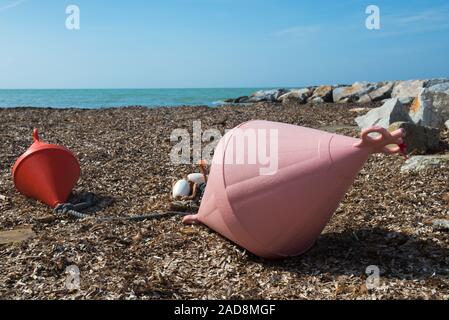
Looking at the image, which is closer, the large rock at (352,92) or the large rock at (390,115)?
the large rock at (390,115)

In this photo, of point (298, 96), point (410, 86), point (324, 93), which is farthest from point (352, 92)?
point (298, 96)

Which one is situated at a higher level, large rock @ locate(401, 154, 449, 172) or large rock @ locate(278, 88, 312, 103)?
large rock @ locate(278, 88, 312, 103)

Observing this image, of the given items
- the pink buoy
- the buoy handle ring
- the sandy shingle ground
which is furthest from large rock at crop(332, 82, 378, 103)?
the buoy handle ring

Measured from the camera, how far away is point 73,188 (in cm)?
622

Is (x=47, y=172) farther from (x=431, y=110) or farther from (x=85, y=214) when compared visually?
(x=431, y=110)

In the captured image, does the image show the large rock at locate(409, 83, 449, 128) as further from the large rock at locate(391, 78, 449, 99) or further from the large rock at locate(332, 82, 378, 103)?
the large rock at locate(332, 82, 378, 103)

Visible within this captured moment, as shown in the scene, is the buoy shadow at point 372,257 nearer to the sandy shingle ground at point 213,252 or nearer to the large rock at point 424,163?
the sandy shingle ground at point 213,252

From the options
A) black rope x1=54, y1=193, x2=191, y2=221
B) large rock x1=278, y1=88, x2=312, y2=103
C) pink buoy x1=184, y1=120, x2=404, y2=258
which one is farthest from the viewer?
large rock x1=278, y1=88, x2=312, y2=103

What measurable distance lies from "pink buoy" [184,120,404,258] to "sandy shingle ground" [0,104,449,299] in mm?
284

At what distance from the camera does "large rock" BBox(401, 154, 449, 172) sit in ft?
20.5

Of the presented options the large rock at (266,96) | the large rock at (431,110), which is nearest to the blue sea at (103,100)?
the large rock at (266,96)

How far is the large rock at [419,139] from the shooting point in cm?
746

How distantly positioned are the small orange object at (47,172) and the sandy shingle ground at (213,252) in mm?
196
